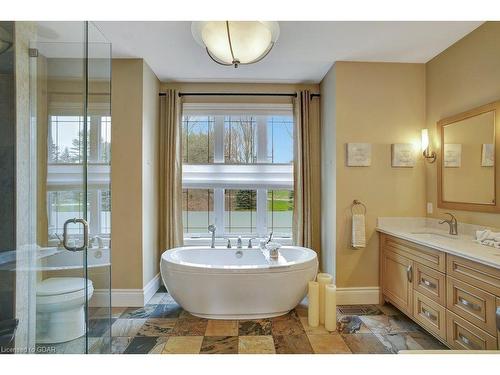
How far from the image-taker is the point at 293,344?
213 cm

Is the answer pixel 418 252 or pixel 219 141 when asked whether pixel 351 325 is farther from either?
pixel 219 141

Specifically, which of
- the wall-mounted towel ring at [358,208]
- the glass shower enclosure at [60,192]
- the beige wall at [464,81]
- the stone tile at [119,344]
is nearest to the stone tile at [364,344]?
the wall-mounted towel ring at [358,208]

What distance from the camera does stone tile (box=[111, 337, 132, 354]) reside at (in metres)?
2.08

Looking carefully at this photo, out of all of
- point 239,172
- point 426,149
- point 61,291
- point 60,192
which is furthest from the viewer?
point 239,172

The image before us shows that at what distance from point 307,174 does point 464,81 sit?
5.73ft

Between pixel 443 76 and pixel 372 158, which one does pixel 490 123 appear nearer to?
pixel 443 76

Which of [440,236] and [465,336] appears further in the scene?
[440,236]

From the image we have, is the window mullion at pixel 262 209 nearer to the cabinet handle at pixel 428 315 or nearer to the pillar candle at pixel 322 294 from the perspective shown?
the pillar candle at pixel 322 294

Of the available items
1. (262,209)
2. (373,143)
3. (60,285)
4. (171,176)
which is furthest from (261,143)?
(60,285)

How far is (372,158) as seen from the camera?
294cm

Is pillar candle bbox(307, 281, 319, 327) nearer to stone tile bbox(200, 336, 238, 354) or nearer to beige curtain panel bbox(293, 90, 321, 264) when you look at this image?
stone tile bbox(200, 336, 238, 354)

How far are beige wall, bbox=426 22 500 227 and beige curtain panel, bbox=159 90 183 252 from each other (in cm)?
289

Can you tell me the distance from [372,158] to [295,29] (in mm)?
1550

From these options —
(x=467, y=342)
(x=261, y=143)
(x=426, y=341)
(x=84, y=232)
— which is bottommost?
(x=426, y=341)
